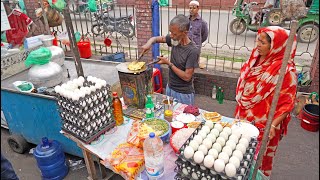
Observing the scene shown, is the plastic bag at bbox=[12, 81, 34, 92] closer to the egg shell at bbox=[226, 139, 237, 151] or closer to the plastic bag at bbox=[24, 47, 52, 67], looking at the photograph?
the plastic bag at bbox=[24, 47, 52, 67]

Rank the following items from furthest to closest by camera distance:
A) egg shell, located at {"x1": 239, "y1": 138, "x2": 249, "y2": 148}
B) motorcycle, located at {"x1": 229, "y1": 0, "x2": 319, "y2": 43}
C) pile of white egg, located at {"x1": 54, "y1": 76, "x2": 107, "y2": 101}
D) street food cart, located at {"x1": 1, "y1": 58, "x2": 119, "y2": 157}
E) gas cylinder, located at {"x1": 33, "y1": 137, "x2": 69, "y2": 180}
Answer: motorcycle, located at {"x1": 229, "y1": 0, "x2": 319, "y2": 43}
street food cart, located at {"x1": 1, "y1": 58, "x2": 119, "y2": 157}
gas cylinder, located at {"x1": 33, "y1": 137, "x2": 69, "y2": 180}
pile of white egg, located at {"x1": 54, "y1": 76, "x2": 107, "y2": 101}
egg shell, located at {"x1": 239, "y1": 138, "x2": 249, "y2": 148}

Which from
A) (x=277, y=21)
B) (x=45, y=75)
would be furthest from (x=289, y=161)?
(x=277, y=21)

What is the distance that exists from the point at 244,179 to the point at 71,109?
150cm

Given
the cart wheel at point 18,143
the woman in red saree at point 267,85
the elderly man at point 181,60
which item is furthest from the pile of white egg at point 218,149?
the cart wheel at point 18,143

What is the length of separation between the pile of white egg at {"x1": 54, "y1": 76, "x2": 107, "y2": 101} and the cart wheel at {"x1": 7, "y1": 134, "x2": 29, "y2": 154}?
6.75 feet

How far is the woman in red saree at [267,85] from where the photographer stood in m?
2.18

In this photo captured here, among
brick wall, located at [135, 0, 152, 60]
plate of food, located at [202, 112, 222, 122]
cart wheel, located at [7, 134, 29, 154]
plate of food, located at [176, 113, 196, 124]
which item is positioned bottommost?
cart wheel, located at [7, 134, 29, 154]

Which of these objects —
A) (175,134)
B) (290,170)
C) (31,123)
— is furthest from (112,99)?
(290,170)

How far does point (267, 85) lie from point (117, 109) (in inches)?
58.0

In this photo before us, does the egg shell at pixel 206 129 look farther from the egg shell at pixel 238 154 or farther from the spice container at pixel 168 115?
the spice container at pixel 168 115

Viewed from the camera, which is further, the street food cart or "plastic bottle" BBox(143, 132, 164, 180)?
the street food cart

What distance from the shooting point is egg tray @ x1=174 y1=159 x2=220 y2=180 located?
1497 mm

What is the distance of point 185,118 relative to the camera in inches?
95.3

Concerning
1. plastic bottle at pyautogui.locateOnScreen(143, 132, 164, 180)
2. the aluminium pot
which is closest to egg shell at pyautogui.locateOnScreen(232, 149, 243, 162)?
plastic bottle at pyautogui.locateOnScreen(143, 132, 164, 180)
